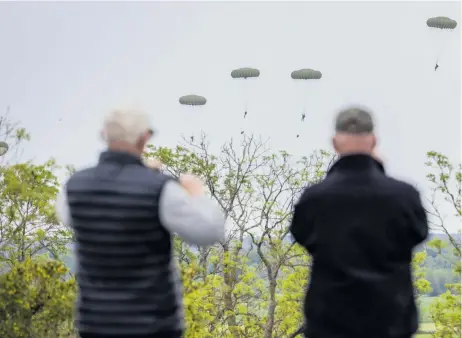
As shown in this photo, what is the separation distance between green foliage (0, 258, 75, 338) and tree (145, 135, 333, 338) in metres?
16.1

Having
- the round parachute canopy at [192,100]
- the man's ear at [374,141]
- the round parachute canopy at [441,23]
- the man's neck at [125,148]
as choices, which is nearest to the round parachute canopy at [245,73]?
the round parachute canopy at [192,100]

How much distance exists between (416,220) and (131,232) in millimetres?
1079

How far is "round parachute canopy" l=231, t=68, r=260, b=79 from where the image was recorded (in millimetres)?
43144

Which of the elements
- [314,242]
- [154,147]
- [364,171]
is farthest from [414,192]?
[154,147]

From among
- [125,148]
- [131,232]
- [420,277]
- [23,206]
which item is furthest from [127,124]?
[420,277]

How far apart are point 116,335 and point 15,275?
677 cm

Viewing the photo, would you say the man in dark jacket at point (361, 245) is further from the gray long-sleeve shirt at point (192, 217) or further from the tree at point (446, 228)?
the tree at point (446, 228)

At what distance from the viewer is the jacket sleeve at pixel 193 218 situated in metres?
2.99

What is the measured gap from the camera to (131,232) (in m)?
3.11

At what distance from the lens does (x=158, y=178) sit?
3.12 m

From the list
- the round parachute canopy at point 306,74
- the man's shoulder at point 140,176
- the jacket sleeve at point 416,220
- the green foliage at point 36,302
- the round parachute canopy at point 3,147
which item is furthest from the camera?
the round parachute canopy at point 306,74

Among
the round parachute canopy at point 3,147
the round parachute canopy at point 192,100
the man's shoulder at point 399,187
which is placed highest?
the round parachute canopy at point 192,100

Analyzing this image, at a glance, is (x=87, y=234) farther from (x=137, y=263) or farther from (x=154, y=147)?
(x=154, y=147)

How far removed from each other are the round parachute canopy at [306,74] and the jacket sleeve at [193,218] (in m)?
41.1
